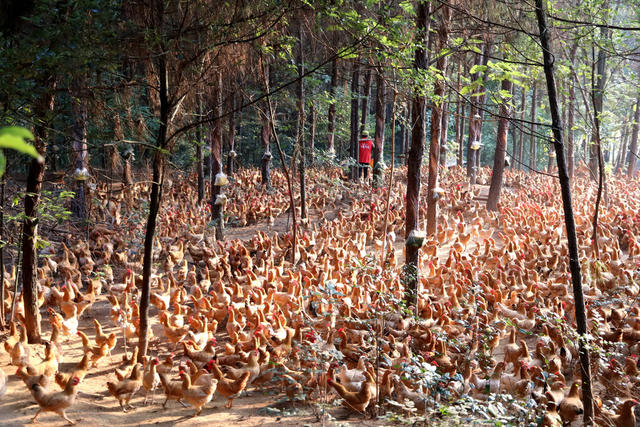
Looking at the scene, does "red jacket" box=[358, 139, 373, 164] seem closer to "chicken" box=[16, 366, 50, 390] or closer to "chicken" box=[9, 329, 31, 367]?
"chicken" box=[9, 329, 31, 367]

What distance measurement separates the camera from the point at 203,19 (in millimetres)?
5902

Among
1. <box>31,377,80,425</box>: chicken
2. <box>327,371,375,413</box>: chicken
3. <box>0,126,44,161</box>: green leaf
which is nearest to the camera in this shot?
<box>0,126,44,161</box>: green leaf

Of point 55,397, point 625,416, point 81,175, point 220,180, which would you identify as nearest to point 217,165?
point 220,180

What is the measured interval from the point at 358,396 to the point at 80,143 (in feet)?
28.3

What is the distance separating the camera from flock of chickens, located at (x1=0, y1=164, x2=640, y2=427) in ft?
18.4

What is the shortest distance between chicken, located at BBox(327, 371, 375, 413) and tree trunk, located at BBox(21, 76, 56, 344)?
4.28 meters

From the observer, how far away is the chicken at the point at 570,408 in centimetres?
525

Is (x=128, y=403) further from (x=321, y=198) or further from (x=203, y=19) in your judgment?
(x=321, y=198)

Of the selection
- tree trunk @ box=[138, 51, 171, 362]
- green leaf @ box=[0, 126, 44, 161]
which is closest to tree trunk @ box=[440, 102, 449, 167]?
tree trunk @ box=[138, 51, 171, 362]

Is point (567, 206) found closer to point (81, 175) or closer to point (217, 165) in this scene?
point (81, 175)

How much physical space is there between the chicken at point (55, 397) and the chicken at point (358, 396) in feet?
9.63

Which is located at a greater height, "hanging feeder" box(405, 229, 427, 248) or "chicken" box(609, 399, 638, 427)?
"hanging feeder" box(405, 229, 427, 248)

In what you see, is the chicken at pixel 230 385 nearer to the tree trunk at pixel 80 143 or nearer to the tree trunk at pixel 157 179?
the tree trunk at pixel 157 179

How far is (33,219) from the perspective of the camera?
6129 millimetres
